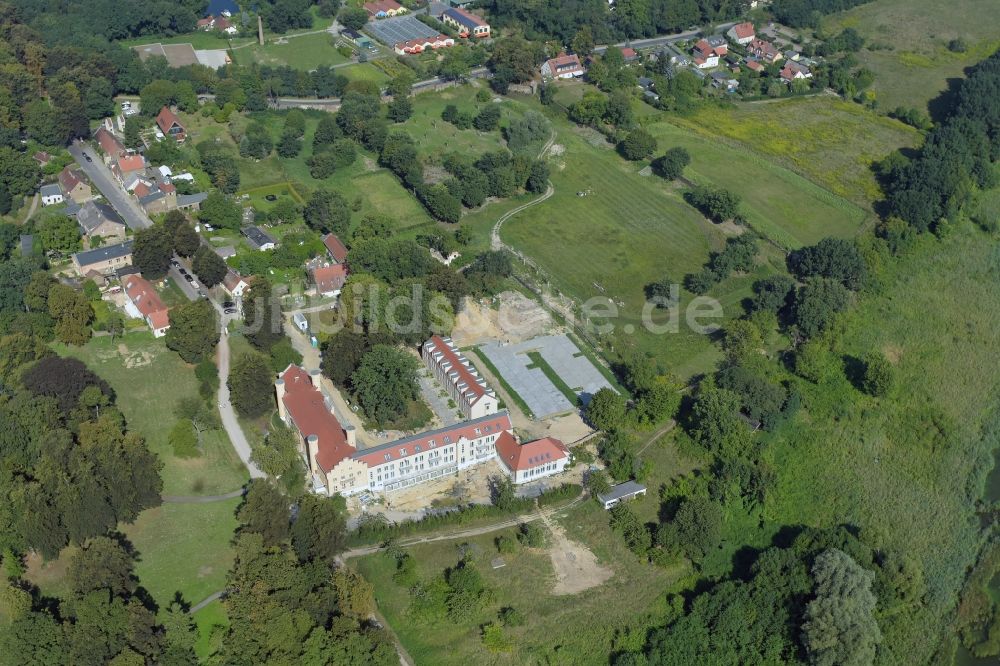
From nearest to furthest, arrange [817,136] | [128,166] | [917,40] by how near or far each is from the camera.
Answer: [128,166]
[817,136]
[917,40]

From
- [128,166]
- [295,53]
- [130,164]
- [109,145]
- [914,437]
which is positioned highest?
[914,437]

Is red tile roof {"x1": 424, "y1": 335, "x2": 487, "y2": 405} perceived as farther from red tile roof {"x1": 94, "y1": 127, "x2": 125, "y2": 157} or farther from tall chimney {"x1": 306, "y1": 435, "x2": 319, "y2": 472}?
red tile roof {"x1": 94, "y1": 127, "x2": 125, "y2": 157}

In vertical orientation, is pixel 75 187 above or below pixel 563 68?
below

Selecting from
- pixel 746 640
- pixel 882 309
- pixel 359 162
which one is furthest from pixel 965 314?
pixel 359 162

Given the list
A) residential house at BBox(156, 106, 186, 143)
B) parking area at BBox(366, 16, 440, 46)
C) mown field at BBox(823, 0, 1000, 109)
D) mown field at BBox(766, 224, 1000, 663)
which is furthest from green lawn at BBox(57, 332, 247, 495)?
mown field at BBox(823, 0, 1000, 109)

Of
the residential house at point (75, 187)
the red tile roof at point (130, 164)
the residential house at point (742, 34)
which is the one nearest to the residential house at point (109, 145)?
the red tile roof at point (130, 164)

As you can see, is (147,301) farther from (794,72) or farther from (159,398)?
(794,72)

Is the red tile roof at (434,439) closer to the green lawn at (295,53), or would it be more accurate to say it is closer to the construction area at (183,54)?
the green lawn at (295,53)

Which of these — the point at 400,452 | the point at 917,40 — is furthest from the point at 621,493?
the point at 917,40
